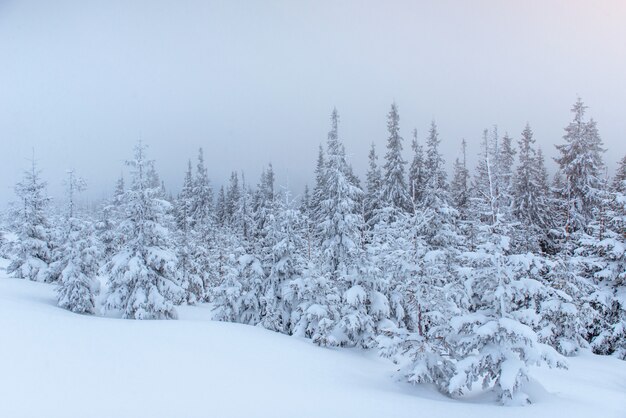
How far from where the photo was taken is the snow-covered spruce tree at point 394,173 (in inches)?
1567

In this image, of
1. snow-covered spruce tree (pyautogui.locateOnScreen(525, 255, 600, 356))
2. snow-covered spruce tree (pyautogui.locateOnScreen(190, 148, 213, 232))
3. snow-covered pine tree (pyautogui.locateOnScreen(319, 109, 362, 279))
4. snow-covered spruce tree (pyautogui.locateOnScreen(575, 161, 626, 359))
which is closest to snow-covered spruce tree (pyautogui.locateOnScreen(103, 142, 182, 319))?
snow-covered pine tree (pyautogui.locateOnScreen(319, 109, 362, 279))

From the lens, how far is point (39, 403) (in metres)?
8.32

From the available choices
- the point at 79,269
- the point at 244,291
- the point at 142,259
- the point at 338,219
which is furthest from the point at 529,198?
the point at 79,269

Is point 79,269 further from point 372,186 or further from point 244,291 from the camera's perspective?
point 372,186

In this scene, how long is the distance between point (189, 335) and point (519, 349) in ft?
41.4

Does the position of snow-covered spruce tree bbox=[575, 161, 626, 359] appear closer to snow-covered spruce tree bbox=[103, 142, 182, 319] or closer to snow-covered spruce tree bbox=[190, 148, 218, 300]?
snow-covered spruce tree bbox=[103, 142, 182, 319]

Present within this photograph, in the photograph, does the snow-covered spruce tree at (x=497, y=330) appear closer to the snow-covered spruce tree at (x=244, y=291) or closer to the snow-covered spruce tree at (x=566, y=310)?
the snow-covered spruce tree at (x=566, y=310)

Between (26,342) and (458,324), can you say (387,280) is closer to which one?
(458,324)

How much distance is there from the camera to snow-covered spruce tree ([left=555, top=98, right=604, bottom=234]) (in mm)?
31578

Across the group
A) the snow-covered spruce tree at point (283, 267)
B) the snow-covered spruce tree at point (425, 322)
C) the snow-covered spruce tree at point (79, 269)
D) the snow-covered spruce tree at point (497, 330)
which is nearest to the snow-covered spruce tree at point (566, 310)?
the snow-covered spruce tree at point (425, 322)

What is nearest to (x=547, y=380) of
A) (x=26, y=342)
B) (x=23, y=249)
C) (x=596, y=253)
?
(x=596, y=253)

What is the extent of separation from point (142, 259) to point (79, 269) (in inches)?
226

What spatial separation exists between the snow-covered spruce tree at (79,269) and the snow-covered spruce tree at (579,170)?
36.0 metres

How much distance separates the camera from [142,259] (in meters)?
23.5
